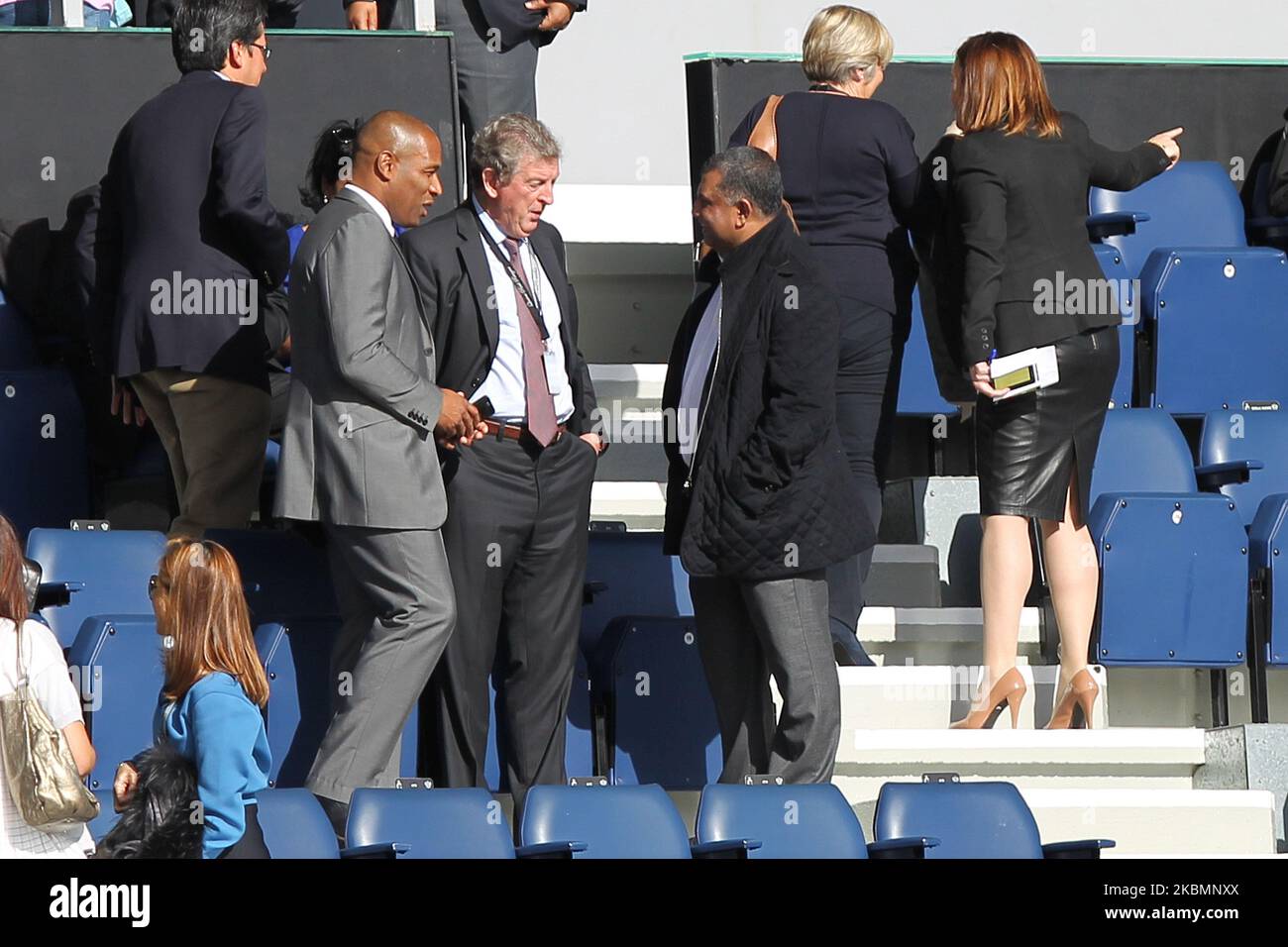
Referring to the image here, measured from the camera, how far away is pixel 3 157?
607 cm

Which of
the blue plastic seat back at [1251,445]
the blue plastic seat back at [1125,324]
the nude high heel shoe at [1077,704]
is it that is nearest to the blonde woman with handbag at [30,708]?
the nude high heel shoe at [1077,704]

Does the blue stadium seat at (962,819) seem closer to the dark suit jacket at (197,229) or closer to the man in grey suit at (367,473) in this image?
the man in grey suit at (367,473)

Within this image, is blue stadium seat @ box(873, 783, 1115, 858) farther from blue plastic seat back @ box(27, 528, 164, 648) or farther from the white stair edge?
blue plastic seat back @ box(27, 528, 164, 648)

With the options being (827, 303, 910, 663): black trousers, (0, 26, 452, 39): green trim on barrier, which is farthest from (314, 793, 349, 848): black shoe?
(0, 26, 452, 39): green trim on barrier

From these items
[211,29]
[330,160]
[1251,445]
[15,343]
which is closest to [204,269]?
[330,160]

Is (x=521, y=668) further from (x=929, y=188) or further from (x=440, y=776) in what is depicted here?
(x=929, y=188)

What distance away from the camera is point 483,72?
626 centimetres

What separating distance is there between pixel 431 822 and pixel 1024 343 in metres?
1.70

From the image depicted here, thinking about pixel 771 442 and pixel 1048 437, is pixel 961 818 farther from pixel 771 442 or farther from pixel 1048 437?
pixel 1048 437

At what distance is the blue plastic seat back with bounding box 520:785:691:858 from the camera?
3773 mm

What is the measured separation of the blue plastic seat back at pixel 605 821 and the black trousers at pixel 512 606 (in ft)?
1.35

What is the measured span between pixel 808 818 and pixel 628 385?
2334 mm
